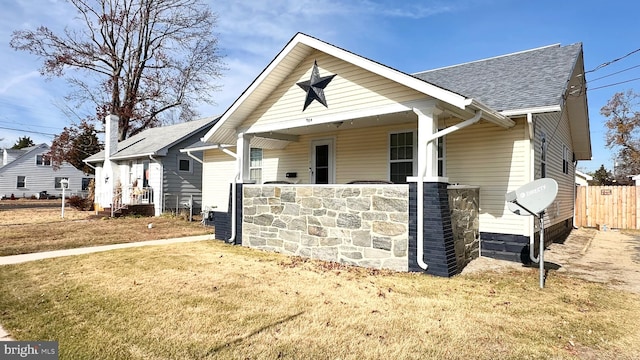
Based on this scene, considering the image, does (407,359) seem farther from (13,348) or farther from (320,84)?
(320,84)

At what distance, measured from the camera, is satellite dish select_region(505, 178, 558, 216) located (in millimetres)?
5414

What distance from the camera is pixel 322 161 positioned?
1091 cm

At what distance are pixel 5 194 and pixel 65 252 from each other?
35.5 m

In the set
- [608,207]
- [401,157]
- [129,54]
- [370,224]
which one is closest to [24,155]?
[129,54]

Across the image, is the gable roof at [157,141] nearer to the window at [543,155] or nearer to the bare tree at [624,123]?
the window at [543,155]

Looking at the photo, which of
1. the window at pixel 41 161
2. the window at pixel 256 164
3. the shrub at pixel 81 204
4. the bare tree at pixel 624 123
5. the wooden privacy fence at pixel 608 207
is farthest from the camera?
the window at pixel 41 161

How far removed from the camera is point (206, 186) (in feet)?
50.7

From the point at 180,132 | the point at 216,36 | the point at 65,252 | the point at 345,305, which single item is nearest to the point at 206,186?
the point at 180,132

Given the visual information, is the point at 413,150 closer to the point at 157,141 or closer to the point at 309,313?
the point at 309,313

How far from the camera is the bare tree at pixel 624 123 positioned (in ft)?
86.1

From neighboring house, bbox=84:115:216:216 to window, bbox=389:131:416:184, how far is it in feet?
31.8

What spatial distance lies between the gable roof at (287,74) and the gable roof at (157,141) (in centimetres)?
850

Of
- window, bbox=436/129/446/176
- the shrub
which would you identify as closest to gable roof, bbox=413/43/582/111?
window, bbox=436/129/446/176

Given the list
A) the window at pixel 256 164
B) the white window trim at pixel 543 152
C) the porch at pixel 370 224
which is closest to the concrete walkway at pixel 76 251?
the porch at pixel 370 224
